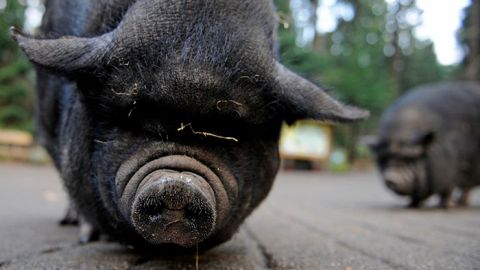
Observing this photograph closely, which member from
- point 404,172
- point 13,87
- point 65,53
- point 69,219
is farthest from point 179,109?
point 13,87

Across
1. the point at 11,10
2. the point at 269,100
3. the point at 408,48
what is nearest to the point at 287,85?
the point at 269,100

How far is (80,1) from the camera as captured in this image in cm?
269

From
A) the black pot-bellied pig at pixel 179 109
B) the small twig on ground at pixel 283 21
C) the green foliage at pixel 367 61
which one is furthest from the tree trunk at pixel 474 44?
the black pot-bellied pig at pixel 179 109

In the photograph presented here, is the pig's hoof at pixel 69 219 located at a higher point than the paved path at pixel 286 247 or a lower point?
lower

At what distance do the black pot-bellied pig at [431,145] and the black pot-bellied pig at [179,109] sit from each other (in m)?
4.94

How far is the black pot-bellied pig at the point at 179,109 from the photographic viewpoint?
5.63ft

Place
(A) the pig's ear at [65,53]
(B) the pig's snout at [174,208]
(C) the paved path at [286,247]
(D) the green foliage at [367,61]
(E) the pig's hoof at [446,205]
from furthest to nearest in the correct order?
1. (D) the green foliage at [367,61]
2. (E) the pig's hoof at [446,205]
3. (C) the paved path at [286,247]
4. (A) the pig's ear at [65,53]
5. (B) the pig's snout at [174,208]

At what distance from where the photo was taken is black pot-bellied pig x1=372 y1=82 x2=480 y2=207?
22.0 ft

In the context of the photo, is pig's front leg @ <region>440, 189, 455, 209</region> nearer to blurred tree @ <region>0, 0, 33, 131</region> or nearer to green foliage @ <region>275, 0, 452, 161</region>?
green foliage @ <region>275, 0, 452, 161</region>

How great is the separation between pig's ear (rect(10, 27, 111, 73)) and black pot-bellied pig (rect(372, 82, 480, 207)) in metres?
5.46

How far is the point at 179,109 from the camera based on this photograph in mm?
1792

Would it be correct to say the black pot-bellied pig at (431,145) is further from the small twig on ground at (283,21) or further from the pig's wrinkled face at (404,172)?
the small twig on ground at (283,21)

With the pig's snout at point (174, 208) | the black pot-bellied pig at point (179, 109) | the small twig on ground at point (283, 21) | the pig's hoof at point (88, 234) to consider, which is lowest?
the pig's hoof at point (88, 234)

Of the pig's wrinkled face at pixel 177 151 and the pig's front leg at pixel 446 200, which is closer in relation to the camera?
the pig's wrinkled face at pixel 177 151
